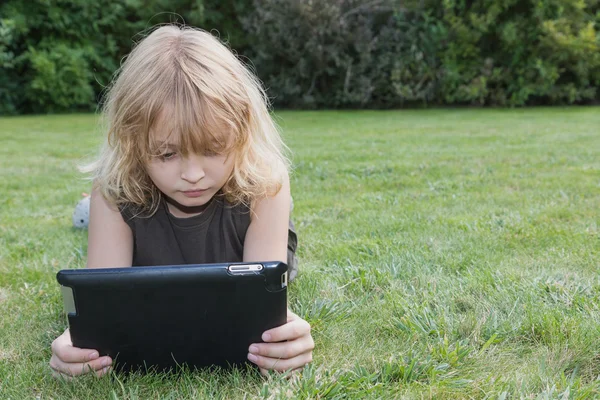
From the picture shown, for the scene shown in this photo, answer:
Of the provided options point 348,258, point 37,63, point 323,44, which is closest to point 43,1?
point 37,63

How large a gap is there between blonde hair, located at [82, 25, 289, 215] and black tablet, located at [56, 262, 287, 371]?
0.48m

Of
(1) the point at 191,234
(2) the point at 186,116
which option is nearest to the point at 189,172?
(2) the point at 186,116

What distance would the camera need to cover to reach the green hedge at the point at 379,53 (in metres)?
17.1

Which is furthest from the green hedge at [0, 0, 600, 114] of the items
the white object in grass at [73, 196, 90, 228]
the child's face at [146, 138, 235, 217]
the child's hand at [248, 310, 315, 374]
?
the child's hand at [248, 310, 315, 374]

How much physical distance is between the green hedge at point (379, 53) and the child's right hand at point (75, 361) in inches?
621

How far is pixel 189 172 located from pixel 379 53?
1669cm

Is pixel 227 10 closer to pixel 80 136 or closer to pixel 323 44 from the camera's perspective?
pixel 323 44

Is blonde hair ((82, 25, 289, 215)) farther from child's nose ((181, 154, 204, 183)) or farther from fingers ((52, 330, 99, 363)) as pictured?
fingers ((52, 330, 99, 363))

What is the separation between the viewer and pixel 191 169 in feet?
6.14

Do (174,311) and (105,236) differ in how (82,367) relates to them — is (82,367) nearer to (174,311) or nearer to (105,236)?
(174,311)

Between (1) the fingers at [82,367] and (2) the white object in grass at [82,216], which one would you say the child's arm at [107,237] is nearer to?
(1) the fingers at [82,367]

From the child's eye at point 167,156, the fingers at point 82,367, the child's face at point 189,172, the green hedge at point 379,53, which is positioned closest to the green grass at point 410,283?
the fingers at point 82,367

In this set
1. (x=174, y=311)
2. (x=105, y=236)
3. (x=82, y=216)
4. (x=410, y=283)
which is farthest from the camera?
(x=82, y=216)

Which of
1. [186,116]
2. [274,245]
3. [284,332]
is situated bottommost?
[284,332]
